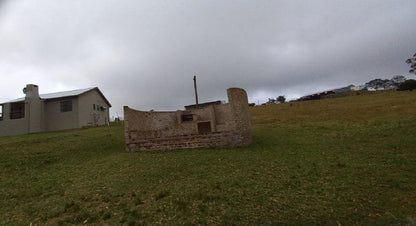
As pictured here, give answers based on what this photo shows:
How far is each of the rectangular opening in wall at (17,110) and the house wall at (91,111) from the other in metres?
6.14

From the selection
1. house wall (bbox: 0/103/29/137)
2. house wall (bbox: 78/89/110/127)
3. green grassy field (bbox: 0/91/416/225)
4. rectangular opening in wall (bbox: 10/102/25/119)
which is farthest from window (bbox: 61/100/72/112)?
Answer: green grassy field (bbox: 0/91/416/225)

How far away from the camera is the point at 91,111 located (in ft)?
78.9

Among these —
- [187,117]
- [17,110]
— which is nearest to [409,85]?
[187,117]

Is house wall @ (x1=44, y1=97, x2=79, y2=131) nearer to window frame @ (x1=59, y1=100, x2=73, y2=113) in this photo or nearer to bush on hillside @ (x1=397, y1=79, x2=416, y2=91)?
window frame @ (x1=59, y1=100, x2=73, y2=113)

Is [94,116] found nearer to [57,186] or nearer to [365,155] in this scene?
[57,186]

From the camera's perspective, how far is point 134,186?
20.4 feet

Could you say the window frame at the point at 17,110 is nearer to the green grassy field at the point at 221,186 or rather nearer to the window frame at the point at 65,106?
the window frame at the point at 65,106

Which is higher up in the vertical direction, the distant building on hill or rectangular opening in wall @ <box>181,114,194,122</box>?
the distant building on hill

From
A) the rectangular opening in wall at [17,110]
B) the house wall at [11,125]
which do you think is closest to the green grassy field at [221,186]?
the house wall at [11,125]

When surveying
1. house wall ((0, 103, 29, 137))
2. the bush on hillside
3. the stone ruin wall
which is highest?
the bush on hillside

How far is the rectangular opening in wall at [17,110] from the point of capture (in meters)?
21.4

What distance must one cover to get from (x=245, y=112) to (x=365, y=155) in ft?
21.2

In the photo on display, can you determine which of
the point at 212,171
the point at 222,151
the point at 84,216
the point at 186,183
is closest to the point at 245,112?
the point at 222,151

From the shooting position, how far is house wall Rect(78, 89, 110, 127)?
22359 millimetres
